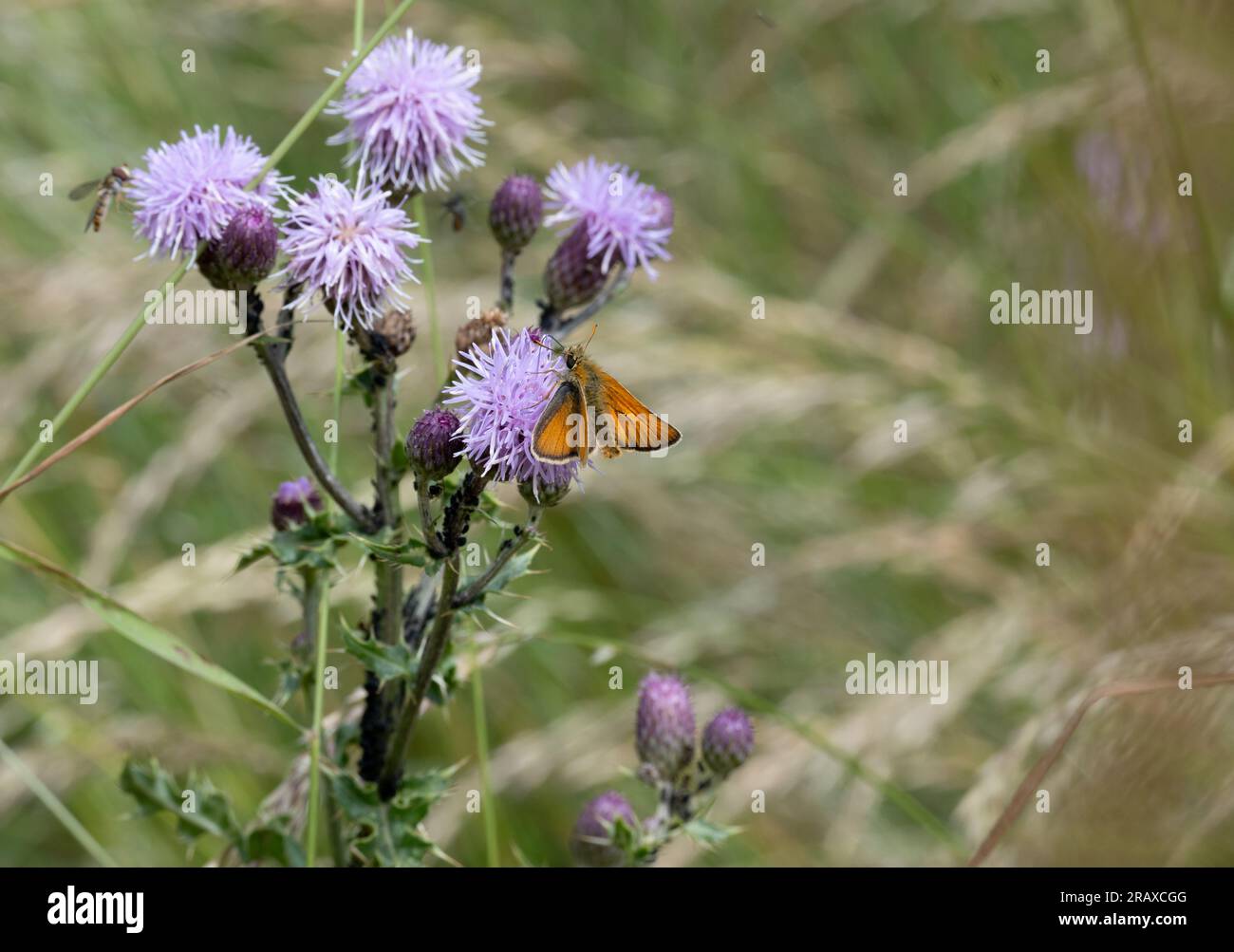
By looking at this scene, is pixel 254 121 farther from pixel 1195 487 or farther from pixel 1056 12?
pixel 1195 487

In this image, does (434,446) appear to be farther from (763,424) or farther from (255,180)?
(763,424)

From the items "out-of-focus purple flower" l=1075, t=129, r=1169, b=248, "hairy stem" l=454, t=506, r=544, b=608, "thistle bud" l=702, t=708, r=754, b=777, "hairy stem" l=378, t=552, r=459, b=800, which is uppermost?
"out-of-focus purple flower" l=1075, t=129, r=1169, b=248

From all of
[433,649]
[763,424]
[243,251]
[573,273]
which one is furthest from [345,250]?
[763,424]

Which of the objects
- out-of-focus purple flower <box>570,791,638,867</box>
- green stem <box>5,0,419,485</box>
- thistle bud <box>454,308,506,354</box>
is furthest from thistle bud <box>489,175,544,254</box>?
out-of-focus purple flower <box>570,791,638,867</box>

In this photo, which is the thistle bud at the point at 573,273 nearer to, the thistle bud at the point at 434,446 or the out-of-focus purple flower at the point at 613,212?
the out-of-focus purple flower at the point at 613,212

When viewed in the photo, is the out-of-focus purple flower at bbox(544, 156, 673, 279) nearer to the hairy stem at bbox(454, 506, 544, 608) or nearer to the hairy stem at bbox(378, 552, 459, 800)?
the hairy stem at bbox(454, 506, 544, 608)

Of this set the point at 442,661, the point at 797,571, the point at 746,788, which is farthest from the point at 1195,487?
the point at 442,661

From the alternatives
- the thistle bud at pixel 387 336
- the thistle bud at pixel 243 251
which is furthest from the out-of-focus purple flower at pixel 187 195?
the thistle bud at pixel 387 336
